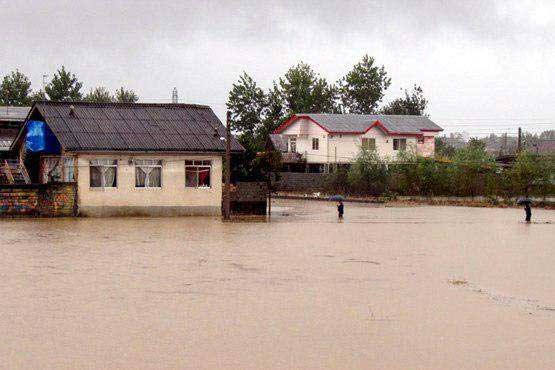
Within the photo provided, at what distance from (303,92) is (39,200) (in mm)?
57132

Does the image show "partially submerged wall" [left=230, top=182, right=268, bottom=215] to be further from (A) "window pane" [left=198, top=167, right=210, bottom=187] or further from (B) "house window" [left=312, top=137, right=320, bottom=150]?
(B) "house window" [left=312, top=137, right=320, bottom=150]

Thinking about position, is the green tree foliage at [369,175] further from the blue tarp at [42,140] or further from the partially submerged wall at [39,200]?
the partially submerged wall at [39,200]

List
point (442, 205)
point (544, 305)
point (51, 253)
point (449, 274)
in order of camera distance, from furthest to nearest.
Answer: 1. point (442, 205)
2. point (51, 253)
3. point (449, 274)
4. point (544, 305)

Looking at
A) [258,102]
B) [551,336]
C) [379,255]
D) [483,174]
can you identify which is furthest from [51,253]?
[258,102]

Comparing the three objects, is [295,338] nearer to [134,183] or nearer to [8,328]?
[8,328]

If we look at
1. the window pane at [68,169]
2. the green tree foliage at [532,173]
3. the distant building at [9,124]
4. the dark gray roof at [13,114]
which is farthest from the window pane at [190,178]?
the dark gray roof at [13,114]

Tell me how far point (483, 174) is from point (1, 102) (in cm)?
5122

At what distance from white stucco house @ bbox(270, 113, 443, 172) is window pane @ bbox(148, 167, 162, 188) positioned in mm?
33459

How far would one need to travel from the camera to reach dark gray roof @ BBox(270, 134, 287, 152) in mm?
78344

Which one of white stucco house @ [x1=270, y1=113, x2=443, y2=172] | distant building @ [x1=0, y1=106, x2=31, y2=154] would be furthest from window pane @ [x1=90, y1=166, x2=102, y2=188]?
white stucco house @ [x1=270, y1=113, x2=443, y2=172]

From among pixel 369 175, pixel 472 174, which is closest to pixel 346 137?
pixel 369 175

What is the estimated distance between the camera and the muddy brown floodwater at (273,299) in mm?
12656

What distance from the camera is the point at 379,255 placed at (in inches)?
1018

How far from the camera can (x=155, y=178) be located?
39.6m
